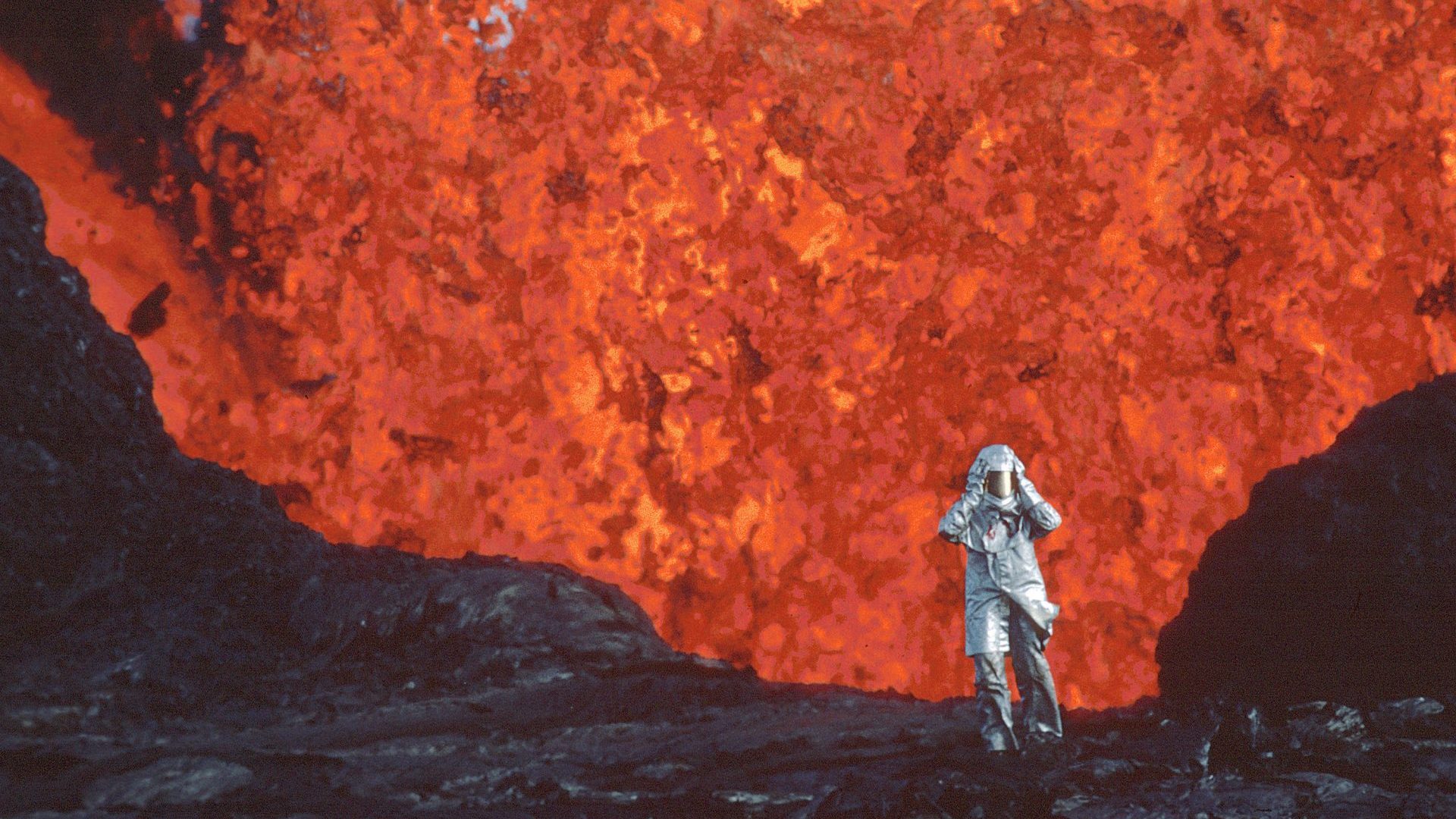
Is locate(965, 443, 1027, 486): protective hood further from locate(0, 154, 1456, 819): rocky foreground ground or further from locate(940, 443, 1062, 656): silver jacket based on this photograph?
locate(0, 154, 1456, 819): rocky foreground ground

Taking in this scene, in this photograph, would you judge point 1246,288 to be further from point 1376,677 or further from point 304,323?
point 304,323

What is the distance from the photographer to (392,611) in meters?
7.23

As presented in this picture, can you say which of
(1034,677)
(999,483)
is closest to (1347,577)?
(1034,677)

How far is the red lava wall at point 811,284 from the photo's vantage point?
33.6ft

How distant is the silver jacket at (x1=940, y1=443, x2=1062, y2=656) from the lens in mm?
5602

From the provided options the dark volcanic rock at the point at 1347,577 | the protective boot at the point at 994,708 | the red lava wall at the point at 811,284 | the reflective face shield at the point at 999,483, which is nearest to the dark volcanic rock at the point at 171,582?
the protective boot at the point at 994,708

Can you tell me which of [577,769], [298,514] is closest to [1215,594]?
[577,769]

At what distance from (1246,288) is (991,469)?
688 cm

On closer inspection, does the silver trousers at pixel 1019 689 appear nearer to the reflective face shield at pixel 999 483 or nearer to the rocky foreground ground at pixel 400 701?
the rocky foreground ground at pixel 400 701

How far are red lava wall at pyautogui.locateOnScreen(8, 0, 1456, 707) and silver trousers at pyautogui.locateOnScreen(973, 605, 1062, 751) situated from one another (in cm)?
538

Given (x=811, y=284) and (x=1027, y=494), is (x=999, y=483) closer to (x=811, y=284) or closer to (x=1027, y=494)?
(x=1027, y=494)

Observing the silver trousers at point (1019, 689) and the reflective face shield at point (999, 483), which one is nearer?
the silver trousers at point (1019, 689)

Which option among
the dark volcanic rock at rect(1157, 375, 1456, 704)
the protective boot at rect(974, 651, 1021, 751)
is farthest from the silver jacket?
the dark volcanic rock at rect(1157, 375, 1456, 704)

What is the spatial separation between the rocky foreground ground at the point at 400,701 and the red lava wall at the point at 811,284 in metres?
2.66
